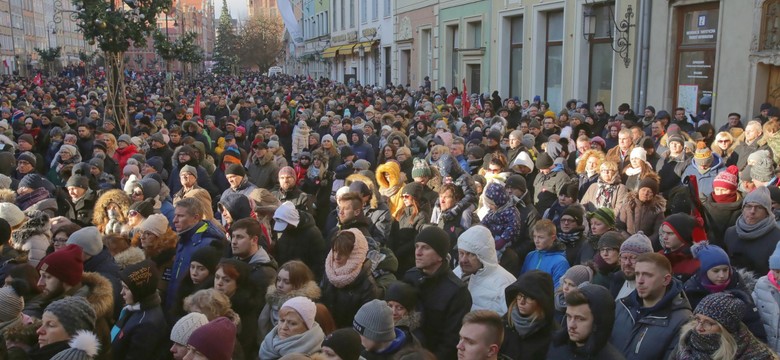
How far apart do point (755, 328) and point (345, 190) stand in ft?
12.3

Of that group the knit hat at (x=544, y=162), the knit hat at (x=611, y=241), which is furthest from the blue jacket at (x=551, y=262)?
the knit hat at (x=544, y=162)

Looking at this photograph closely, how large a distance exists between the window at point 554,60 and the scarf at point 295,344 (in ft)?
56.6

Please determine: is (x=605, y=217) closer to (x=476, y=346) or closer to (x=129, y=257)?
(x=476, y=346)

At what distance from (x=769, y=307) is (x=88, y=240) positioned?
180 inches

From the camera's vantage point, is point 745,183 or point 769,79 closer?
point 745,183

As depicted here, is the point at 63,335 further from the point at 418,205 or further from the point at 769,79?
the point at 769,79

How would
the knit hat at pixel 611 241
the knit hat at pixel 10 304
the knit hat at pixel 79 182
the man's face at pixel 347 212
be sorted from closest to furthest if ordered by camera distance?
the knit hat at pixel 10 304
the knit hat at pixel 611 241
the man's face at pixel 347 212
the knit hat at pixel 79 182

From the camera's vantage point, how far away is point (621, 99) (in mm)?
17188

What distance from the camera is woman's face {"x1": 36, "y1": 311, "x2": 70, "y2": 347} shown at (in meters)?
3.95

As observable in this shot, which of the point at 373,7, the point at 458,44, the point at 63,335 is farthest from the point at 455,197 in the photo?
the point at 373,7

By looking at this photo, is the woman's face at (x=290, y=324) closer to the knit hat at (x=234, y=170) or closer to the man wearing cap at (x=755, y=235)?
the man wearing cap at (x=755, y=235)

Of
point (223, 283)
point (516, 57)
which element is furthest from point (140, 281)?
point (516, 57)

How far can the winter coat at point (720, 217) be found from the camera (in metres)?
6.72

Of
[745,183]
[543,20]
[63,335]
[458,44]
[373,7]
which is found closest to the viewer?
[63,335]
